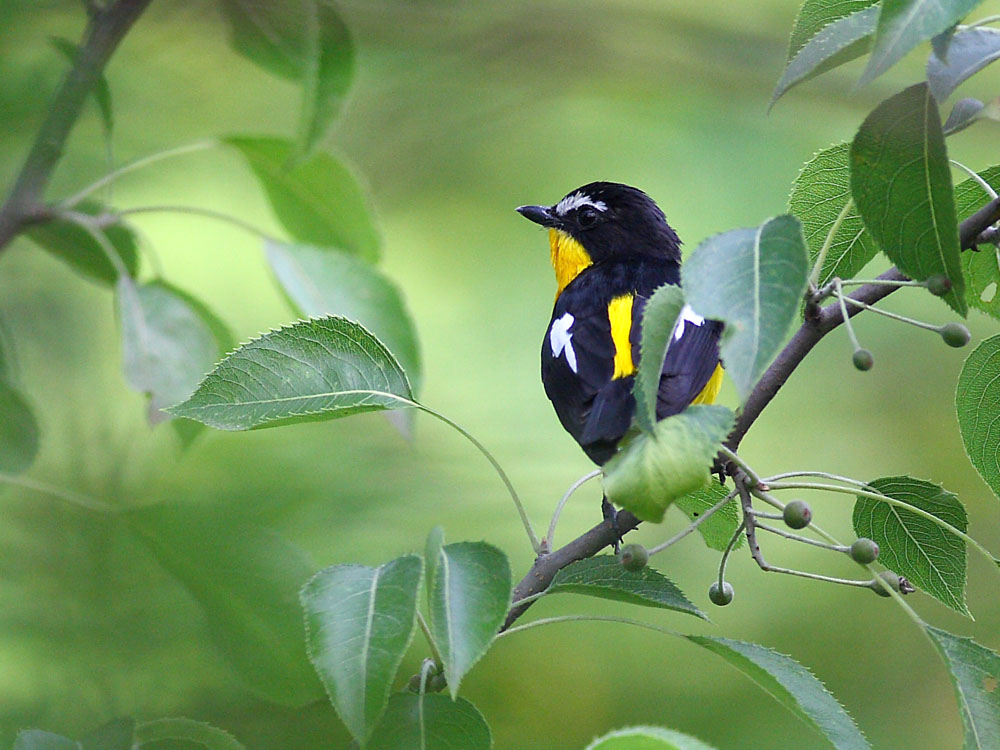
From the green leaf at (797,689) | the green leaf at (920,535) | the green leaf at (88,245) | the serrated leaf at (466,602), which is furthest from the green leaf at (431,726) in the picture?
the green leaf at (88,245)

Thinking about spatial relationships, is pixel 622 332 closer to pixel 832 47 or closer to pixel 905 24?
pixel 832 47

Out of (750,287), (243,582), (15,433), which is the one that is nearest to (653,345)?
(750,287)

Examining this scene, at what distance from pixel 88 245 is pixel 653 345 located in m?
1.22

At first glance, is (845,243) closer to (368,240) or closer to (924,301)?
(368,240)

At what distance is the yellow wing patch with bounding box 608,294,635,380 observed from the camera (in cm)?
157

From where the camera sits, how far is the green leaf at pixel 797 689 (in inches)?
32.9

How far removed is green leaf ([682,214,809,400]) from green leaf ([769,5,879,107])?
0.49ft

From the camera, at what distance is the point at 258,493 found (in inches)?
45.4

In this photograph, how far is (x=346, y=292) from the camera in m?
1.61

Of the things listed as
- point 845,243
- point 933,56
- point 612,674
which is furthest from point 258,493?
point 612,674

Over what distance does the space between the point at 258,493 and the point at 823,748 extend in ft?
4.33

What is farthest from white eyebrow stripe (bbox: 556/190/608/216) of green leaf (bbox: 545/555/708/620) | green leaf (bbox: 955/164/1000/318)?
green leaf (bbox: 545/555/708/620)

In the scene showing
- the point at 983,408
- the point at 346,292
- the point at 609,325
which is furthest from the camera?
the point at 609,325

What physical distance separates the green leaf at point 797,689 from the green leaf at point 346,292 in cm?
80
